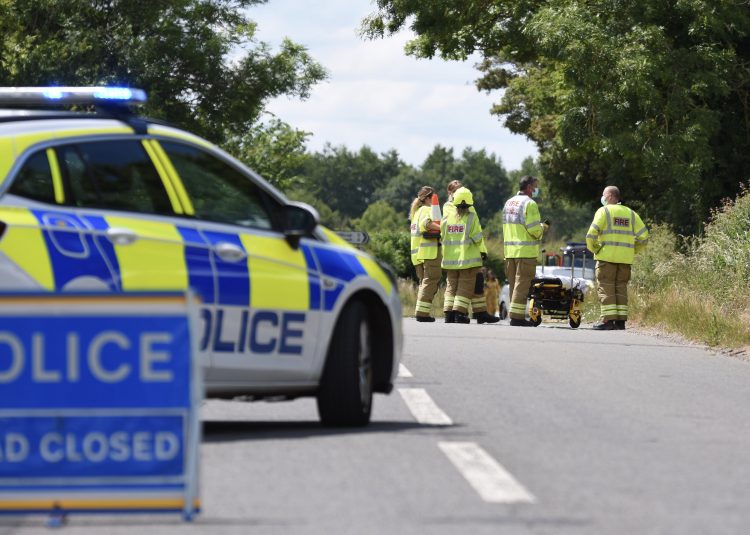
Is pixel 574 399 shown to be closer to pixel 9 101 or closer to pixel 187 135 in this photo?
pixel 187 135

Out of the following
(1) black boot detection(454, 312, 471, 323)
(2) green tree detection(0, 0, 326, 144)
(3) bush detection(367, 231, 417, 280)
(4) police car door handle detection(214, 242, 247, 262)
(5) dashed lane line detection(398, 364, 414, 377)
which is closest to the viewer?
(4) police car door handle detection(214, 242, 247, 262)

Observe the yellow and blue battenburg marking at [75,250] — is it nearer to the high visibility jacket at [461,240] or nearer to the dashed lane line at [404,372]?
the dashed lane line at [404,372]

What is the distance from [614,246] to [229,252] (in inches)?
557

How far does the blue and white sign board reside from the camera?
575 centimetres

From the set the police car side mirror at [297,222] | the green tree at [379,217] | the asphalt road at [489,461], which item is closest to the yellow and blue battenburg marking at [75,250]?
the asphalt road at [489,461]

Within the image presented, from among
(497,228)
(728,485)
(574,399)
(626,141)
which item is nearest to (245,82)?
(626,141)

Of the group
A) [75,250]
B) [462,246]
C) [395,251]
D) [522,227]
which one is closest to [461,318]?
[462,246]

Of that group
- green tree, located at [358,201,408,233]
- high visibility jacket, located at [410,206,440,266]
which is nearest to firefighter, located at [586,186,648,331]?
A: high visibility jacket, located at [410,206,440,266]

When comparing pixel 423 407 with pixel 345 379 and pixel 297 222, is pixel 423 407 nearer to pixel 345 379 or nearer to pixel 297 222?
pixel 345 379

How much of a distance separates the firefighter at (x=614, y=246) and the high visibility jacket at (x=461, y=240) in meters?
1.48

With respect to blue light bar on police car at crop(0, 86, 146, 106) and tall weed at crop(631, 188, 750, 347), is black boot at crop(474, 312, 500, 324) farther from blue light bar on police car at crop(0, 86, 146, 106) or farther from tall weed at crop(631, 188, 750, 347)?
blue light bar on police car at crop(0, 86, 146, 106)

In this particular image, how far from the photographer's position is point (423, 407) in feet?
34.0

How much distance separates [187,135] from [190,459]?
138 inches

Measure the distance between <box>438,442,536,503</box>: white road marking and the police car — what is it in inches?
35.8
